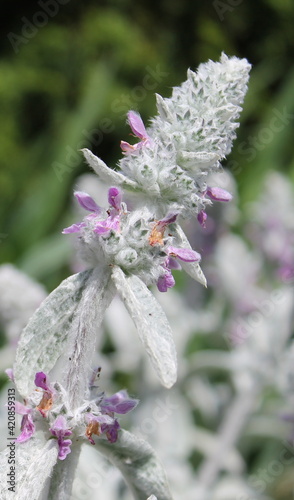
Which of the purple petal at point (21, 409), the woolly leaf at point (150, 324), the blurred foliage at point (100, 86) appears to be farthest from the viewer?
the blurred foliage at point (100, 86)

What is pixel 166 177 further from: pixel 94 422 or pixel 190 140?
pixel 94 422

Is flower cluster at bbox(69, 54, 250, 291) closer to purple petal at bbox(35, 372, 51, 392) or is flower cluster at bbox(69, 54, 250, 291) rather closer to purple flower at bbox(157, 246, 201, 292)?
purple flower at bbox(157, 246, 201, 292)

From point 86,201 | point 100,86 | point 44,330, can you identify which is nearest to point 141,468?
point 44,330

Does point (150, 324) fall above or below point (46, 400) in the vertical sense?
above

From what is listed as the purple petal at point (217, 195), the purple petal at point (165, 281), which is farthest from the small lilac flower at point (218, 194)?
the purple petal at point (165, 281)

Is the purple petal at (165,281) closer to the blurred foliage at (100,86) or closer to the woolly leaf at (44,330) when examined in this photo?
the woolly leaf at (44,330)

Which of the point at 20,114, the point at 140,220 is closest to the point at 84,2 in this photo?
the point at 20,114
